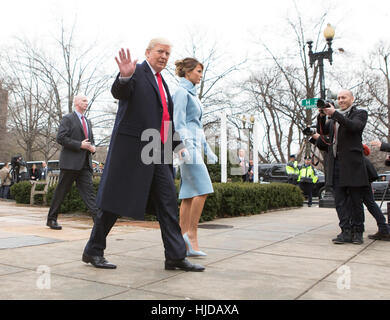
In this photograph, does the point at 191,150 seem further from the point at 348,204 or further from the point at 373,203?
the point at 373,203

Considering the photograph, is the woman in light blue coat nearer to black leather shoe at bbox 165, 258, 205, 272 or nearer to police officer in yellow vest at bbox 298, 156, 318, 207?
black leather shoe at bbox 165, 258, 205, 272

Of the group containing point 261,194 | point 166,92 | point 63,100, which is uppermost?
point 63,100

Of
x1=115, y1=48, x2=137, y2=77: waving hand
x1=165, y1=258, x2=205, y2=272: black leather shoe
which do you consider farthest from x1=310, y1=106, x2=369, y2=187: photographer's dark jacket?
x1=115, y1=48, x2=137, y2=77: waving hand

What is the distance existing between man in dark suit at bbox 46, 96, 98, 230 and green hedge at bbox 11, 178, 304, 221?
1.24m

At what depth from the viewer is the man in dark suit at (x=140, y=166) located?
A: 3.18 meters

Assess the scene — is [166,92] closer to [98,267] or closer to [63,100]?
[98,267]

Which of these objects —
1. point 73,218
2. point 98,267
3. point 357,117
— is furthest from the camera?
point 73,218

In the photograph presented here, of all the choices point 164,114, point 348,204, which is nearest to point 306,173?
point 348,204

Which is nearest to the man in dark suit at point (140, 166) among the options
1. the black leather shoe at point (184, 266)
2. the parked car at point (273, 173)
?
the black leather shoe at point (184, 266)

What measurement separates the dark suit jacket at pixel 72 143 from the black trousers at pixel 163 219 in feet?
8.75

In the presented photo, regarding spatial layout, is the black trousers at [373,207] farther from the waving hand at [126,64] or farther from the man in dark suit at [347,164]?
the waving hand at [126,64]

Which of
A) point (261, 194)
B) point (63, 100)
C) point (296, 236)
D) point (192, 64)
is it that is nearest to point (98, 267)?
point (192, 64)

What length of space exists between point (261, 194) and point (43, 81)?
15.7 meters

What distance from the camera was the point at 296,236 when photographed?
5562 mm
